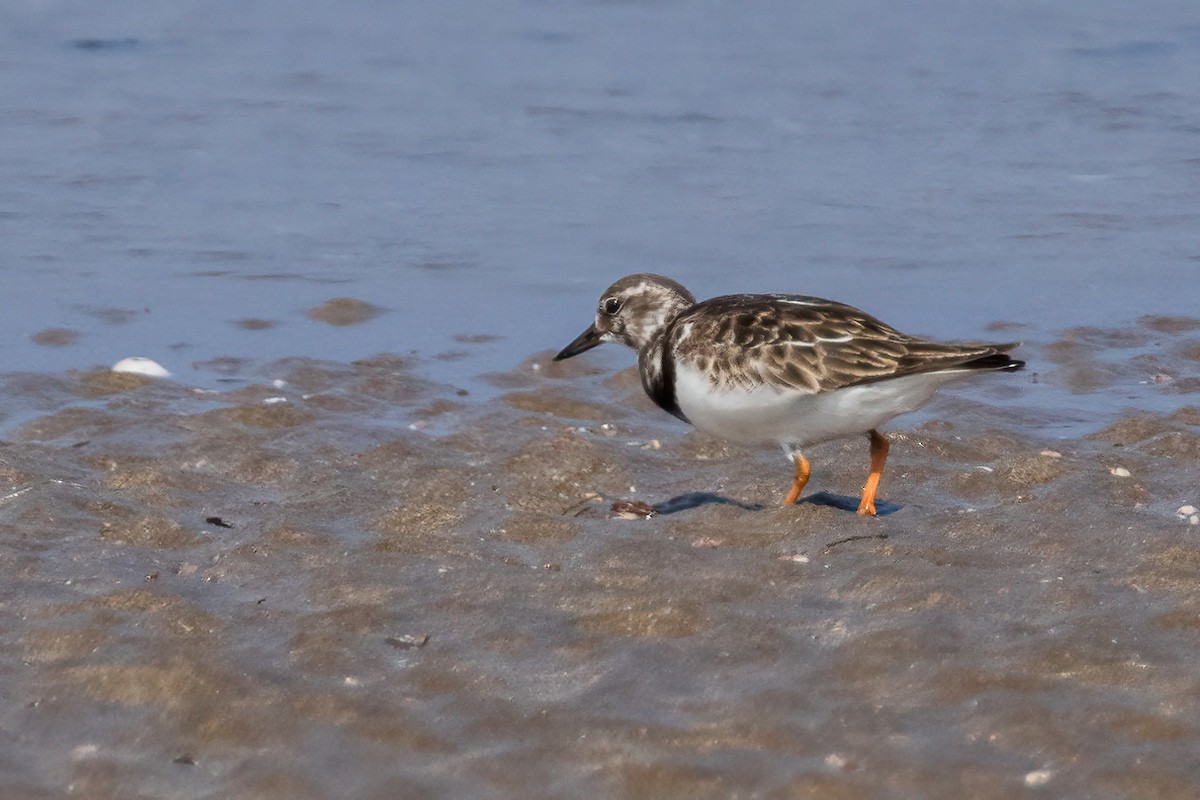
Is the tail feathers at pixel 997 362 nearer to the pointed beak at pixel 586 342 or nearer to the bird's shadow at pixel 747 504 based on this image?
the bird's shadow at pixel 747 504

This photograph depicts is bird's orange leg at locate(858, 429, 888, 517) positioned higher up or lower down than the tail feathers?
lower down

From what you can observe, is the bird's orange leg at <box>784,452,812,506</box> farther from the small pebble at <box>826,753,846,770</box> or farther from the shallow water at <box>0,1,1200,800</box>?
the small pebble at <box>826,753,846,770</box>

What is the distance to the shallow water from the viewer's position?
486cm

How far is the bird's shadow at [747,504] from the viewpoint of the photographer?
24.0 feet

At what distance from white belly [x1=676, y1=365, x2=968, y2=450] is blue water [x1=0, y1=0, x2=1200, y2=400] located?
8.51 ft

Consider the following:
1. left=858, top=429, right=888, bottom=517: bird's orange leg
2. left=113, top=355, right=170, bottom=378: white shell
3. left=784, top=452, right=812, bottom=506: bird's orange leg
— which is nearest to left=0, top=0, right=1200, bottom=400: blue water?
left=113, top=355, right=170, bottom=378: white shell

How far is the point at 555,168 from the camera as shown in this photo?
1441cm

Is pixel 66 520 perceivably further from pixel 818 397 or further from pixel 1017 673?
pixel 1017 673

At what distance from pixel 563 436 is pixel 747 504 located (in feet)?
3.74

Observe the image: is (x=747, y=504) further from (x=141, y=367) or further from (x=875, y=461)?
(x=141, y=367)

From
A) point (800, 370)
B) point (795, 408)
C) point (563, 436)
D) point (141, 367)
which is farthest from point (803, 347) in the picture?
point (141, 367)

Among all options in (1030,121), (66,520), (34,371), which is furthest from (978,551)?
(1030,121)

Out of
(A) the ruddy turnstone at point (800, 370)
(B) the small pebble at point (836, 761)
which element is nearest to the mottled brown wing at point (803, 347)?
(A) the ruddy turnstone at point (800, 370)

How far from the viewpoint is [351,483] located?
24.6ft
